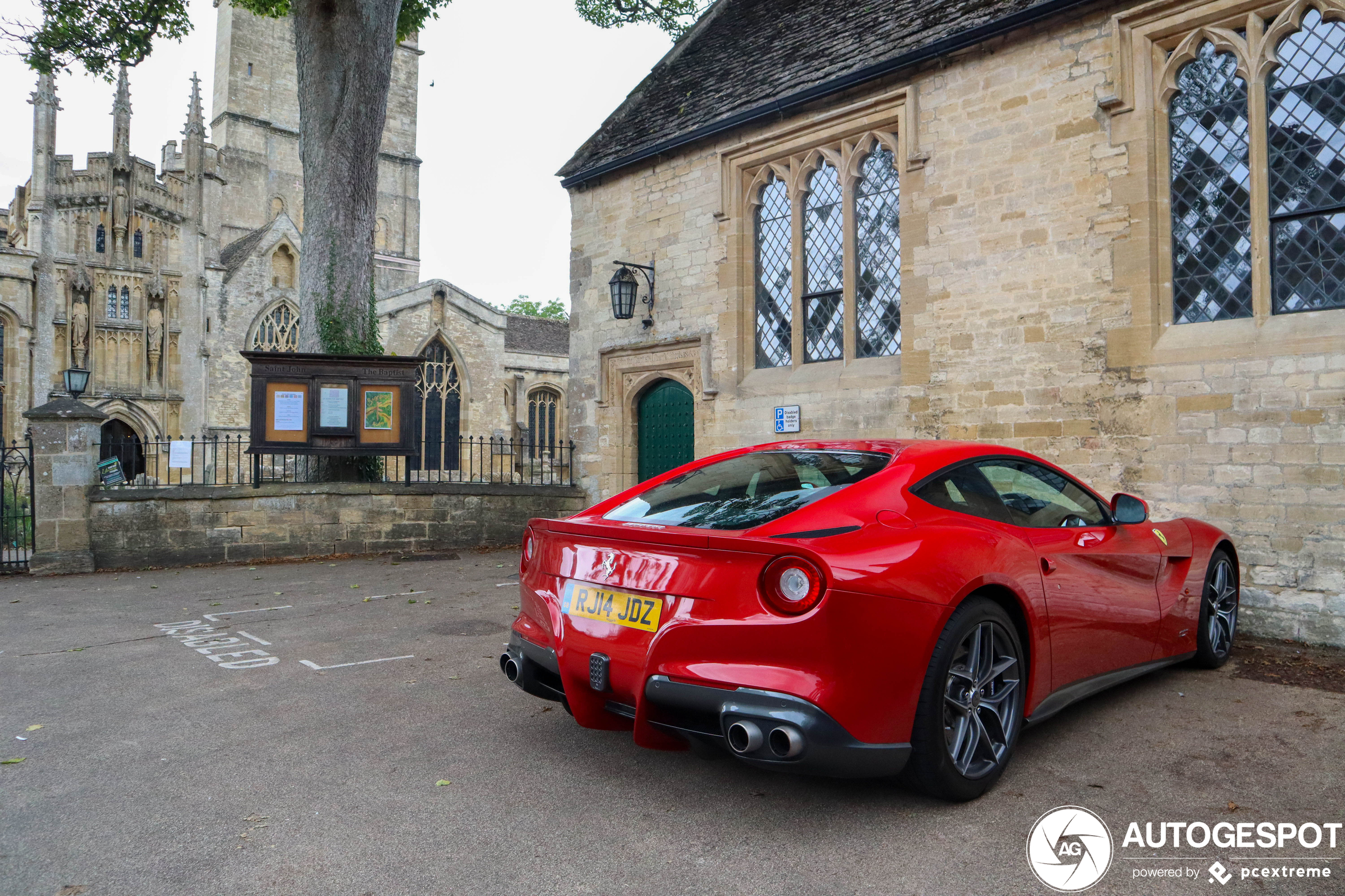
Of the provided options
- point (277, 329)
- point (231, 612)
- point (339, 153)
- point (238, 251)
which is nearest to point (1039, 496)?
point (231, 612)

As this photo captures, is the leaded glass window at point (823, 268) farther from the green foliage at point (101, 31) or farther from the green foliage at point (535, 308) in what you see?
the green foliage at point (535, 308)

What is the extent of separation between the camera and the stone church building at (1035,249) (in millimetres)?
6680

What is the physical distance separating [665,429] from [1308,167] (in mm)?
7937

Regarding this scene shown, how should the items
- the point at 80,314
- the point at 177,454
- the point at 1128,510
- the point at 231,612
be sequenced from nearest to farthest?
the point at 1128,510, the point at 231,612, the point at 177,454, the point at 80,314

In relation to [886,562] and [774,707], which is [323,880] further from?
[886,562]

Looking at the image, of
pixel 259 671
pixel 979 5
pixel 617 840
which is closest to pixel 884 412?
pixel 979 5

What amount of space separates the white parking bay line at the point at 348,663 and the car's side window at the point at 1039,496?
372 cm

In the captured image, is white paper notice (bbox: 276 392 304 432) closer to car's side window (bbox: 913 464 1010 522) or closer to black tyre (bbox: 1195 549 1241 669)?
car's side window (bbox: 913 464 1010 522)

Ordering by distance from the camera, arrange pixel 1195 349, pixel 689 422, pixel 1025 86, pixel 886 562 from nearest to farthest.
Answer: pixel 886 562 < pixel 1195 349 < pixel 1025 86 < pixel 689 422

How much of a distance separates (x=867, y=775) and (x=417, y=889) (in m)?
1.40

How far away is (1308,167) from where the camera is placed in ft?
22.3

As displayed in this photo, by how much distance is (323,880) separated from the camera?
101 inches

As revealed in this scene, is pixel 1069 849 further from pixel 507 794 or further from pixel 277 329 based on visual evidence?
pixel 277 329

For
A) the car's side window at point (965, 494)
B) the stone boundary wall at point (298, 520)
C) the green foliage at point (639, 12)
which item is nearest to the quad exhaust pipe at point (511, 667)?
the car's side window at point (965, 494)
